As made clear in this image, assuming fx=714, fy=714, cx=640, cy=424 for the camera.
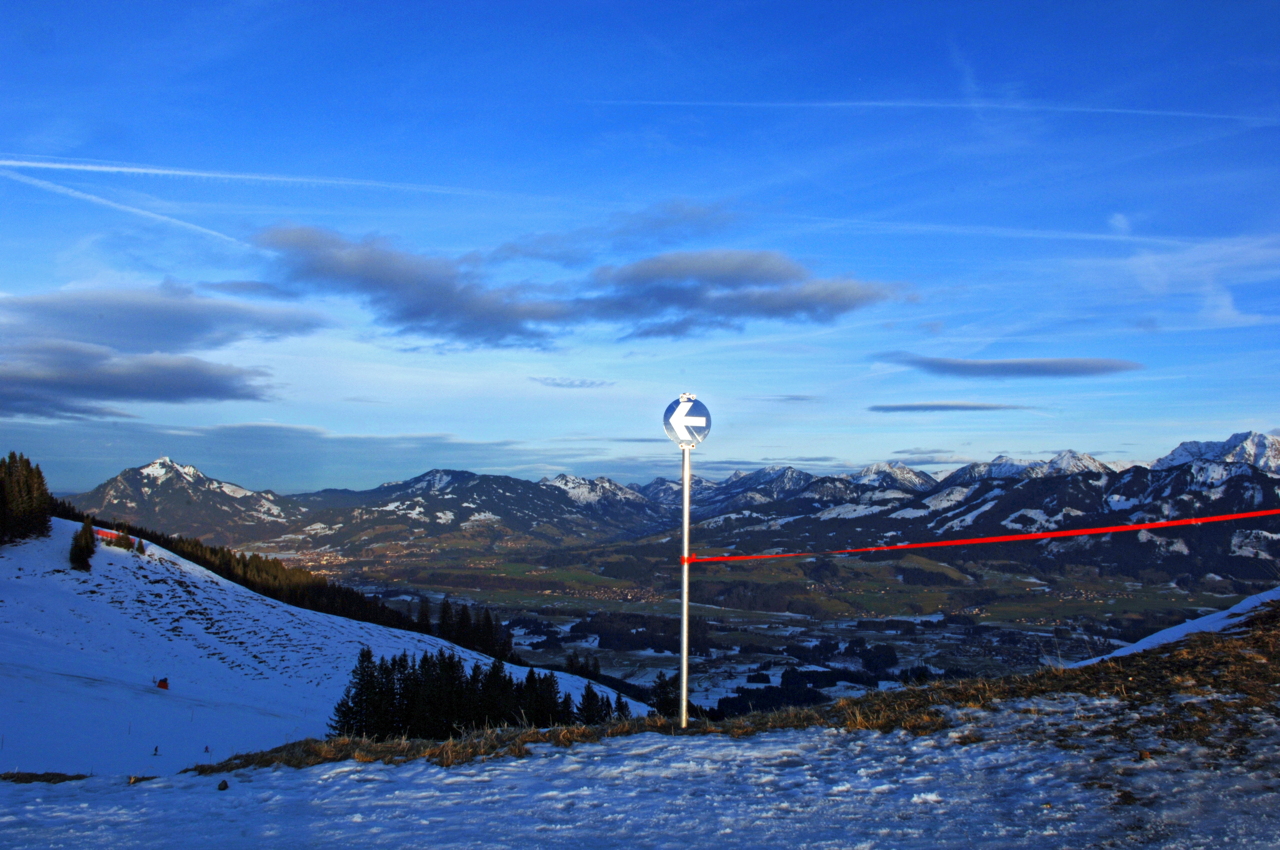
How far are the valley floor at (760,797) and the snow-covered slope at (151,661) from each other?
22761 millimetres

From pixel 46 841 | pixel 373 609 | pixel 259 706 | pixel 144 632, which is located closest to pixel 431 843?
pixel 46 841

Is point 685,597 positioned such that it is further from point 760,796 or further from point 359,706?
point 359,706

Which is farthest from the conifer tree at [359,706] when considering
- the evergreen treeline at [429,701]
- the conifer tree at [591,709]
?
the conifer tree at [591,709]

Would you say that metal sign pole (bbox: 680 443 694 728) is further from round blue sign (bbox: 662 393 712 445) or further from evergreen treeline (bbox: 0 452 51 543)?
evergreen treeline (bbox: 0 452 51 543)

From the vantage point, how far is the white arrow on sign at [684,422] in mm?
11656

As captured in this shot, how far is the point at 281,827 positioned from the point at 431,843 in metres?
2.00

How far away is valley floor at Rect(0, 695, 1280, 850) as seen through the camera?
21.0 feet

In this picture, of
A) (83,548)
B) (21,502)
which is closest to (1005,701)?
(83,548)

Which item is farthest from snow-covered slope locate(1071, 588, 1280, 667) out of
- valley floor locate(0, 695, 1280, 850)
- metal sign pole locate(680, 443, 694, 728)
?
metal sign pole locate(680, 443, 694, 728)

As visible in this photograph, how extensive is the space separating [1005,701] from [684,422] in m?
6.25

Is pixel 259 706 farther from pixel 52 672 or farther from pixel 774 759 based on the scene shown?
pixel 774 759

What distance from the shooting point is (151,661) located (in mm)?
55875

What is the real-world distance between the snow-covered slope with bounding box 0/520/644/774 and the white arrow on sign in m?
A: 25.7

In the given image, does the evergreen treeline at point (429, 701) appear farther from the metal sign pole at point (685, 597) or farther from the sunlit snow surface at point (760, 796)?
the sunlit snow surface at point (760, 796)
